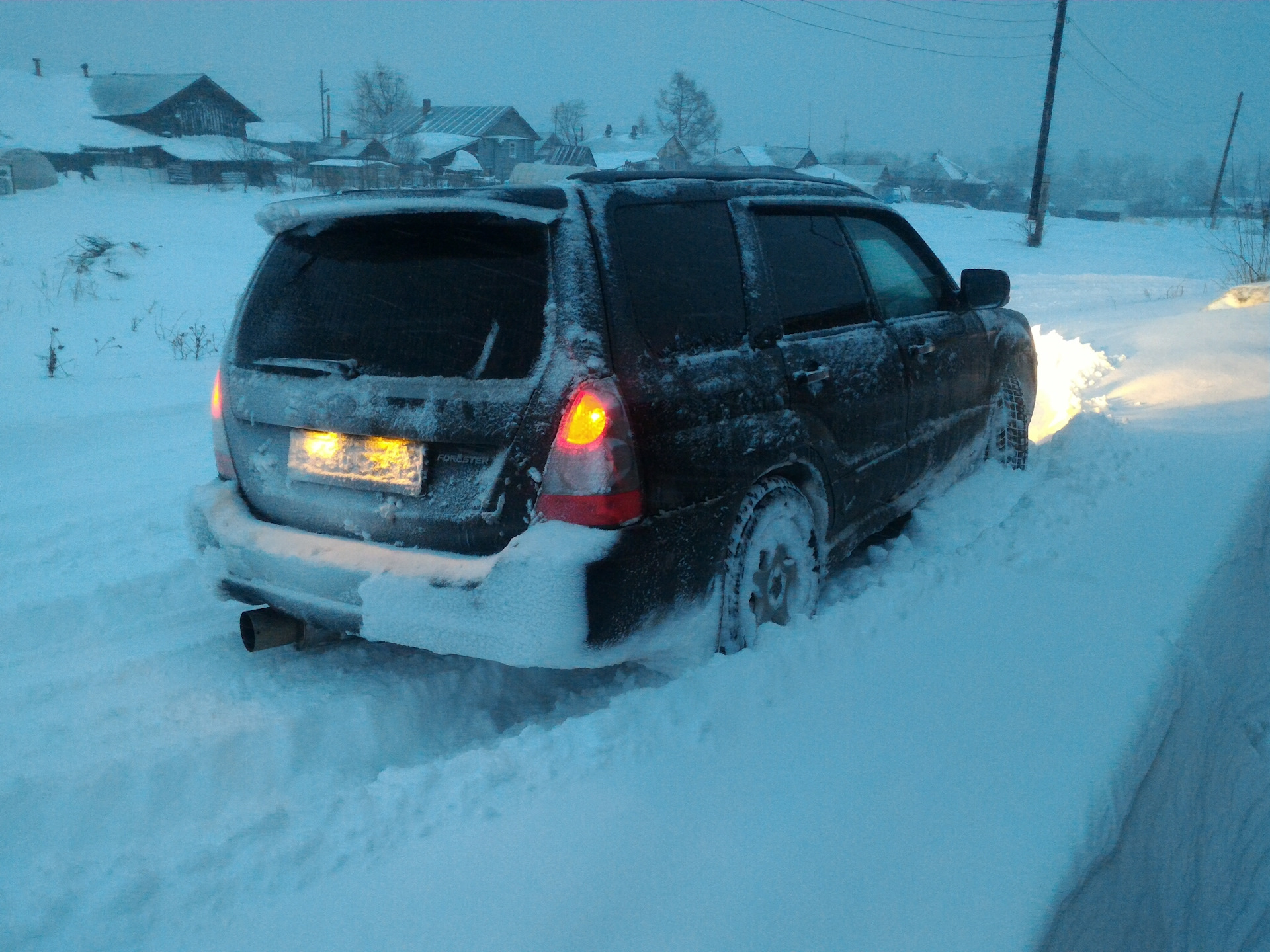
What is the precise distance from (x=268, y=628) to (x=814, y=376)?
6.91 feet

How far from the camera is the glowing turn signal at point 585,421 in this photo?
2564mm

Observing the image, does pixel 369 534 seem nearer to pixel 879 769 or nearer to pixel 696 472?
pixel 696 472

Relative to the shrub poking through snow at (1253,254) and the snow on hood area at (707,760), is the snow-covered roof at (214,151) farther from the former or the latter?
the snow on hood area at (707,760)

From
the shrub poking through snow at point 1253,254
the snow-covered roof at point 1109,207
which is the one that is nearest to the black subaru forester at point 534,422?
the shrub poking through snow at point 1253,254

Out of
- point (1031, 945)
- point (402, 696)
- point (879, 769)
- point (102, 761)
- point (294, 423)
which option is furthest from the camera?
point (402, 696)

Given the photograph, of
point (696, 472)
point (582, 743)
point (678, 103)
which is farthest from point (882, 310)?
point (678, 103)

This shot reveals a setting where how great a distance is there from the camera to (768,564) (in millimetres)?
3277

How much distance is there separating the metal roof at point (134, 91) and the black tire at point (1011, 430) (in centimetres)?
5560

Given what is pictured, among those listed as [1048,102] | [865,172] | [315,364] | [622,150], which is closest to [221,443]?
[315,364]

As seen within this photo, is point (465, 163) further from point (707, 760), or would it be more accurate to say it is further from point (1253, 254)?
point (707, 760)

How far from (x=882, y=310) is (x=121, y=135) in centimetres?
5444

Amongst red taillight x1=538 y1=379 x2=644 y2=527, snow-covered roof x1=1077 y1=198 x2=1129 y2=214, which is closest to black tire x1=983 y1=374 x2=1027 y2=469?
red taillight x1=538 y1=379 x2=644 y2=527

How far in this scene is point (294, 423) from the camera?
2.98 m

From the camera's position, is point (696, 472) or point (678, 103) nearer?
point (696, 472)
